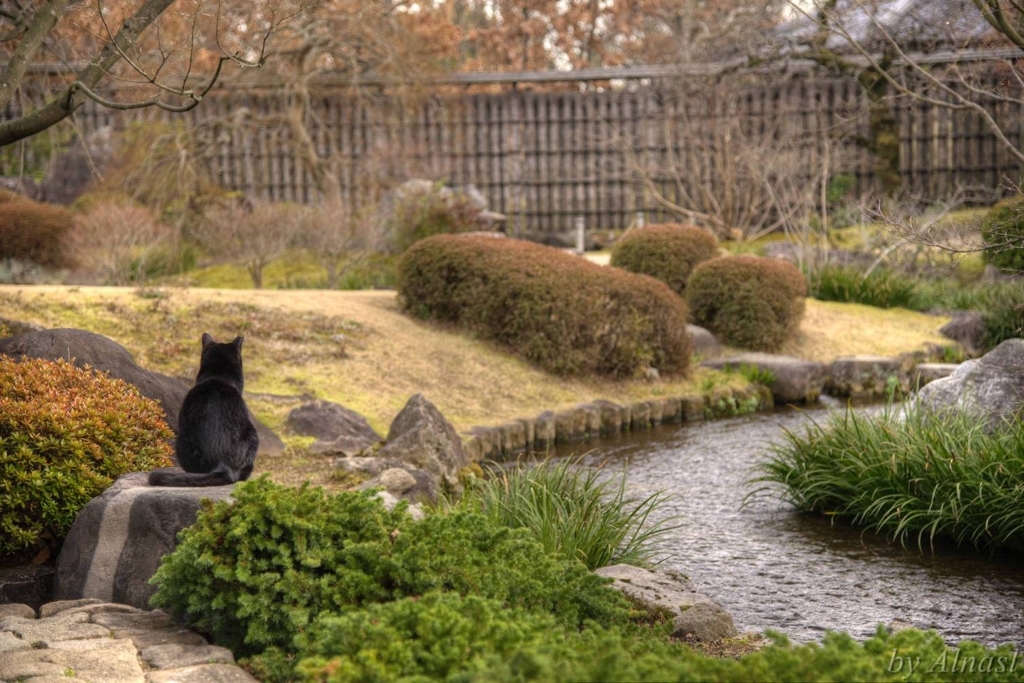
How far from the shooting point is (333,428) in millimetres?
8523

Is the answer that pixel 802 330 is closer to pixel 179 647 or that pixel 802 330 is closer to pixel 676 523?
pixel 676 523

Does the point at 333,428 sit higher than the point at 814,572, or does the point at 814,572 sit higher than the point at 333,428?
the point at 333,428

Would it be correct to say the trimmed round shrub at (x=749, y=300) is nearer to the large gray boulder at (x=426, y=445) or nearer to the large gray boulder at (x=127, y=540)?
the large gray boulder at (x=426, y=445)

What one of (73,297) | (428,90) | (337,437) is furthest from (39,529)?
(428,90)

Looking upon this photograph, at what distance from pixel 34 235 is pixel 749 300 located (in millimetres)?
9695

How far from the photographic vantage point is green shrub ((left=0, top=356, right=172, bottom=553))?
5.12 m

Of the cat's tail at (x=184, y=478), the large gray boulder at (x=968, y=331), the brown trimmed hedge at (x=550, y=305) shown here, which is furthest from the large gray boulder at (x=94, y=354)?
the large gray boulder at (x=968, y=331)

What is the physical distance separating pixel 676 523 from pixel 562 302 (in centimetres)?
405

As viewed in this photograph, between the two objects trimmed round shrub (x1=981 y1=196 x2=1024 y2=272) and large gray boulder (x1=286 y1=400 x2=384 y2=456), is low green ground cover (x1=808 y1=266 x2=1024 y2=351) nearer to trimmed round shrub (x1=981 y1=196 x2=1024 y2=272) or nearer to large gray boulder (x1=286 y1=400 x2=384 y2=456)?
trimmed round shrub (x1=981 y1=196 x2=1024 y2=272)

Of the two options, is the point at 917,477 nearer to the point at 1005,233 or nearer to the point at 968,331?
the point at 1005,233

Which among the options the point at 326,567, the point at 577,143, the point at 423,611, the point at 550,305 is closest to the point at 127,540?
the point at 326,567

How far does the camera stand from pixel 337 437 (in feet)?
27.5

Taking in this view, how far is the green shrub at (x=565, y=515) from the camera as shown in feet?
18.7

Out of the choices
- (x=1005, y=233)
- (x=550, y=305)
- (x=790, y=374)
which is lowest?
Answer: (x=790, y=374)
